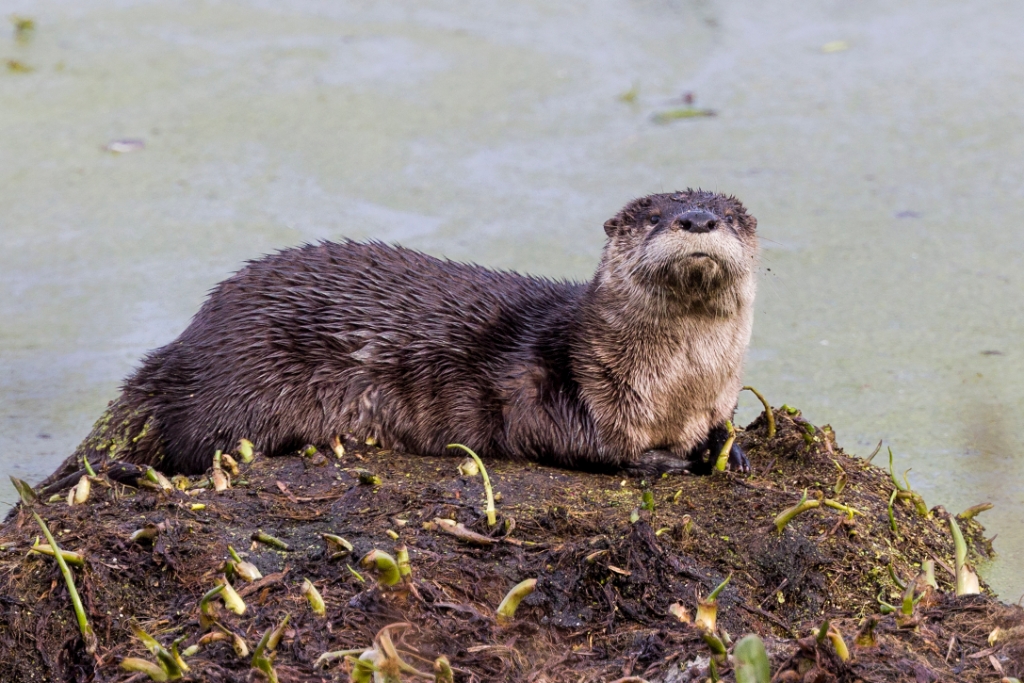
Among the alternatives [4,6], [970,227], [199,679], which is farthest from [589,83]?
[199,679]

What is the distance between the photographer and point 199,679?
86.4 inches

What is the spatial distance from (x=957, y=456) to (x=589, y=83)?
11.1 ft

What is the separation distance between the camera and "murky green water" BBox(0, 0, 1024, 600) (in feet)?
13.7

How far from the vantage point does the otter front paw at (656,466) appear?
309 centimetres

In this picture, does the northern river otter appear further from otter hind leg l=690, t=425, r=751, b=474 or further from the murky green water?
the murky green water

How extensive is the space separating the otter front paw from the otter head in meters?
0.37

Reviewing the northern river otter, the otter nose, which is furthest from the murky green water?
the otter nose

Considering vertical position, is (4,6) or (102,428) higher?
(4,6)

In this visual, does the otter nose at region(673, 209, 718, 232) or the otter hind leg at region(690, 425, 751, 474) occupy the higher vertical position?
the otter nose at region(673, 209, 718, 232)

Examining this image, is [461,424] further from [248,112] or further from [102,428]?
[248,112]

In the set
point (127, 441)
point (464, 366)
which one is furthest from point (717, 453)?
point (127, 441)

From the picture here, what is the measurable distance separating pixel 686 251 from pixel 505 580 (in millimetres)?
844

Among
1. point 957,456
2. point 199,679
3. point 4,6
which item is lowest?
point 957,456

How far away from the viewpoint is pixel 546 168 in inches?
225
